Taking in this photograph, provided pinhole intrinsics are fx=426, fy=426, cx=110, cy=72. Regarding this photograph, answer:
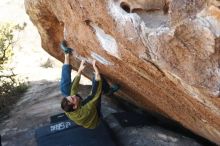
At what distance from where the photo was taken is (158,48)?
6.45 meters

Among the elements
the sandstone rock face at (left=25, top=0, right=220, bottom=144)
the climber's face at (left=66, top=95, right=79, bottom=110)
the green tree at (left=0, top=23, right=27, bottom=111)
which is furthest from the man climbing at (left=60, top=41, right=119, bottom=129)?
the green tree at (left=0, top=23, right=27, bottom=111)

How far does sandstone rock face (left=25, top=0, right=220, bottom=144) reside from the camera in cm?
577

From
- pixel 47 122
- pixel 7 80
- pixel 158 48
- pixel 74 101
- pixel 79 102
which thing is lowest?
pixel 7 80

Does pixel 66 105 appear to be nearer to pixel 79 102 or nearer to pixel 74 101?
pixel 74 101

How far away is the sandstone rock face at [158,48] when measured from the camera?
5.77 meters

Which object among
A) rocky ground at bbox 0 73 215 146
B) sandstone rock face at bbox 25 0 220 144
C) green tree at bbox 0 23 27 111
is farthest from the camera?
green tree at bbox 0 23 27 111

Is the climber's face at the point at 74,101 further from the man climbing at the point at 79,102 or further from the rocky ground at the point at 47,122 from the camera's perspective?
the rocky ground at the point at 47,122

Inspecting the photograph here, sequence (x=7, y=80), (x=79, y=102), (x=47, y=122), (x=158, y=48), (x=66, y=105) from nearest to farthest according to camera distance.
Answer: (x=158, y=48), (x=66, y=105), (x=79, y=102), (x=47, y=122), (x=7, y=80)

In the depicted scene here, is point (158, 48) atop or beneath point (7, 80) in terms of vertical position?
atop

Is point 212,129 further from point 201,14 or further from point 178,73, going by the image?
point 201,14

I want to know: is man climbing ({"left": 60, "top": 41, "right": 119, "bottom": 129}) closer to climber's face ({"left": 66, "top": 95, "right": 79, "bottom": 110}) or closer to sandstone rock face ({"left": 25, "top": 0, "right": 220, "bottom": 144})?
climber's face ({"left": 66, "top": 95, "right": 79, "bottom": 110})

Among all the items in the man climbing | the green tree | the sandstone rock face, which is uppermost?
the sandstone rock face

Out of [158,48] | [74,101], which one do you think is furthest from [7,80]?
[158,48]

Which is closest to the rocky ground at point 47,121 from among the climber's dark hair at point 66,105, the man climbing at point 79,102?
the man climbing at point 79,102
